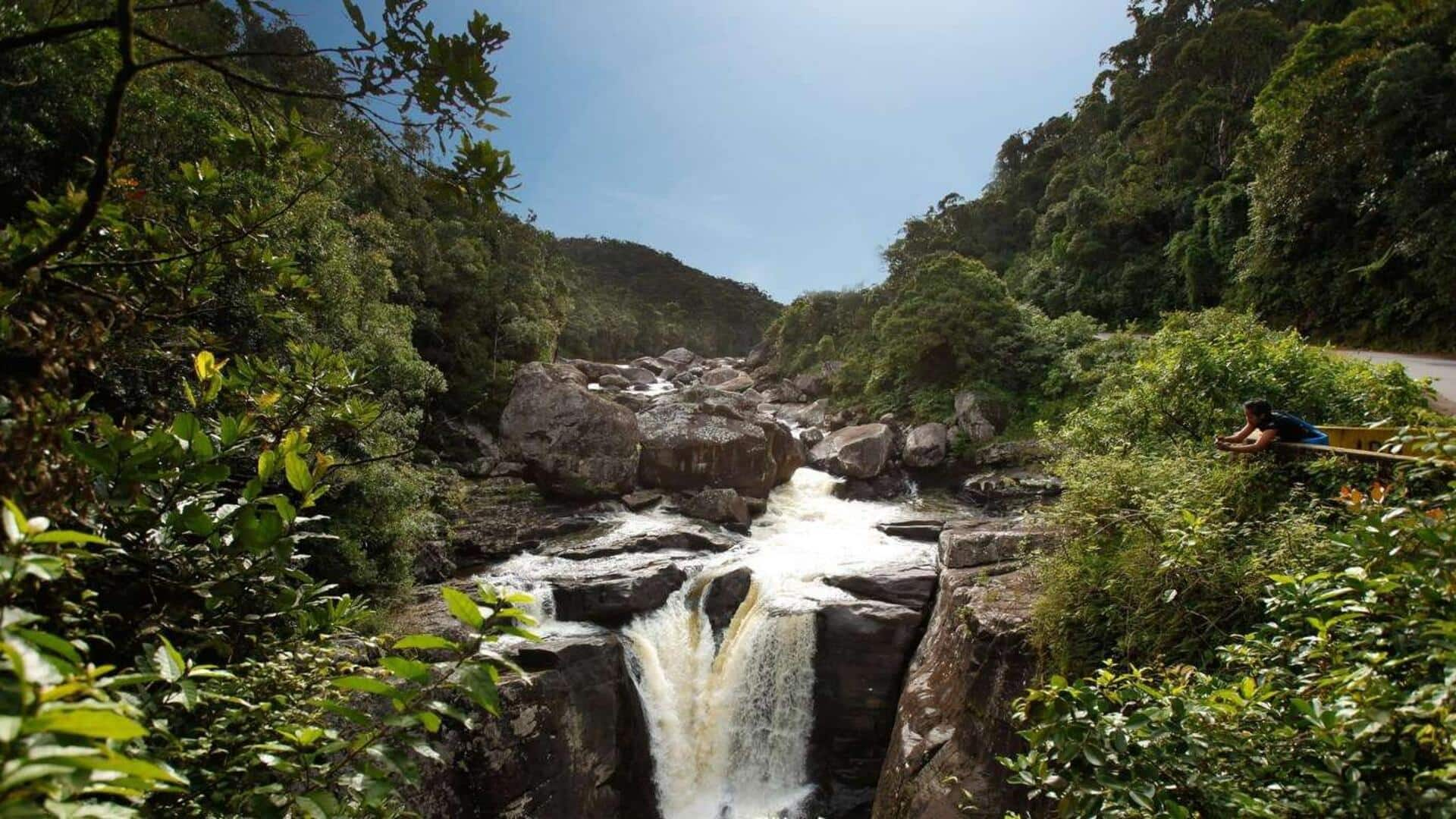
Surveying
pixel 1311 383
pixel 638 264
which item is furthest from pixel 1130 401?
pixel 638 264

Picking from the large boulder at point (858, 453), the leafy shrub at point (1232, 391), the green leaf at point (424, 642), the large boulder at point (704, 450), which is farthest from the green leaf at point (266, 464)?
the large boulder at point (858, 453)

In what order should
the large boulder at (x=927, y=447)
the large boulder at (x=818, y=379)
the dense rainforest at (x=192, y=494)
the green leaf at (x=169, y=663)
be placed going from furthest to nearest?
the large boulder at (x=818, y=379) < the large boulder at (x=927, y=447) < the green leaf at (x=169, y=663) < the dense rainforest at (x=192, y=494)

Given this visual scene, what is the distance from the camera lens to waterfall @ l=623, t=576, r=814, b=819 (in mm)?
9133

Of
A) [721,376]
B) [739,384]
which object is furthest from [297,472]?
[721,376]

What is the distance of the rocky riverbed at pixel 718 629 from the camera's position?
7.32m

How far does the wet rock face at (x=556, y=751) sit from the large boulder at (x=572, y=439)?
7.08 metres

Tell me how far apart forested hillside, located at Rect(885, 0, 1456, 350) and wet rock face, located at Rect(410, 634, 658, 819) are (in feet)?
62.8

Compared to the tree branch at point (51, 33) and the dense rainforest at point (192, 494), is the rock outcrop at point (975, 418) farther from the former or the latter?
Result: the tree branch at point (51, 33)

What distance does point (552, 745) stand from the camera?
8.02m

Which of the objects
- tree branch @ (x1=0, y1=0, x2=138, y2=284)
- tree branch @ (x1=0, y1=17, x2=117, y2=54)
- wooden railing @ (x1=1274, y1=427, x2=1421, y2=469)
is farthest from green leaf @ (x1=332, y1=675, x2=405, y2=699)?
wooden railing @ (x1=1274, y1=427, x2=1421, y2=469)

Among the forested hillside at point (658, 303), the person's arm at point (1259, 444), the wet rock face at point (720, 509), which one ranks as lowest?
the wet rock face at point (720, 509)

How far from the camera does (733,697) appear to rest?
966cm

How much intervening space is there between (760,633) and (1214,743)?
800 cm

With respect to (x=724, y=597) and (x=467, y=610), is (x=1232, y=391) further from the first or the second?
(x=467, y=610)
